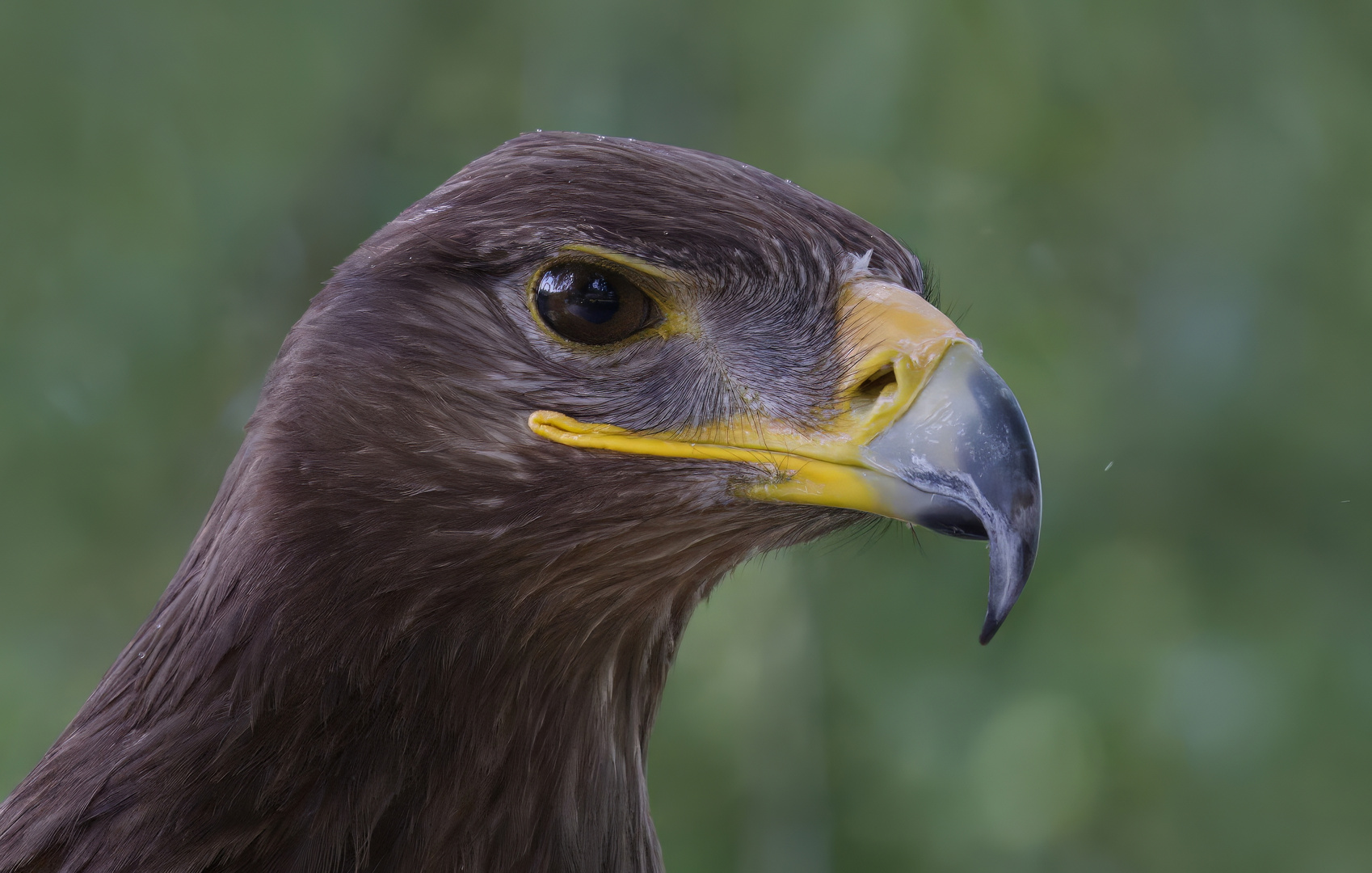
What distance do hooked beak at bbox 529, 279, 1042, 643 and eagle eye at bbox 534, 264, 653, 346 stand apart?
15 cm

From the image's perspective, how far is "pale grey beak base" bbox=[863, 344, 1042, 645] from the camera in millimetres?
1855

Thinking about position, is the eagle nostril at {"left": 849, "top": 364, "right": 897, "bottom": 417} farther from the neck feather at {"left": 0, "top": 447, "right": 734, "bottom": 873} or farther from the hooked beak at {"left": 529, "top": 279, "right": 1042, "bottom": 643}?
the neck feather at {"left": 0, "top": 447, "right": 734, "bottom": 873}

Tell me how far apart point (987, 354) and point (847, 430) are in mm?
2499

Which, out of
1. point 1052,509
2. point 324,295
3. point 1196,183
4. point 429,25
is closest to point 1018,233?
point 1196,183

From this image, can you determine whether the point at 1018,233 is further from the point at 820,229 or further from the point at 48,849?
the point at 48,849

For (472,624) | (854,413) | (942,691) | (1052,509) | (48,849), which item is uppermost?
(854,413)

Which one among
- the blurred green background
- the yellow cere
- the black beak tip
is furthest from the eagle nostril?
the blurred green background

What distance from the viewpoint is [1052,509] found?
442cm

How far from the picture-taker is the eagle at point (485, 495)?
6.55 feet

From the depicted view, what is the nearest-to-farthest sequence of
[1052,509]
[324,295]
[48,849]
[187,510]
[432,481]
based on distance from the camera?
1. [48,849]
2. [432,481]
3. [324,295]
4. [1052,509]
5. [187,510]

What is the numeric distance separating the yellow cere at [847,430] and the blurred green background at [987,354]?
7.77ft

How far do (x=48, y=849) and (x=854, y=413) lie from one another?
139 centimetres

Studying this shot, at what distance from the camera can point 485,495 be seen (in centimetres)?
212

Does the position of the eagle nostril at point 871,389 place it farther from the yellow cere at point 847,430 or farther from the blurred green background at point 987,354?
the blurred green background at point 987,354
